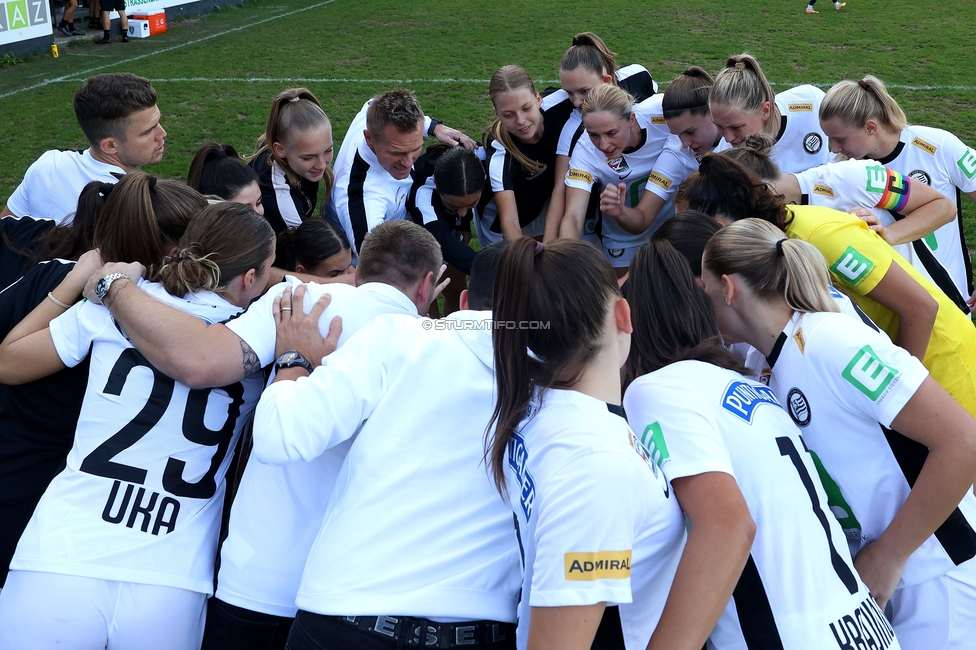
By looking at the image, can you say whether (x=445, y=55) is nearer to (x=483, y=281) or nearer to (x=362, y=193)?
(x=362, y=193)

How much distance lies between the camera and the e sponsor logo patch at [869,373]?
214 cm

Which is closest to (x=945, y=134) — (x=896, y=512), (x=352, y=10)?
(x=896, y=512)

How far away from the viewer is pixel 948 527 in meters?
2.29

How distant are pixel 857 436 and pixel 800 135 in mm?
2789

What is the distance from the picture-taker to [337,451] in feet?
7.61

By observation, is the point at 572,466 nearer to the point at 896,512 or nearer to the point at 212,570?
the point at 896,512

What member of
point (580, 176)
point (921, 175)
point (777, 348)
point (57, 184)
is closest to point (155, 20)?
point (57, 184)

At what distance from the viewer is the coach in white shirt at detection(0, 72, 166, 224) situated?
4.06 meters

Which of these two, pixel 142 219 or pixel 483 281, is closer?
pixel 483 281

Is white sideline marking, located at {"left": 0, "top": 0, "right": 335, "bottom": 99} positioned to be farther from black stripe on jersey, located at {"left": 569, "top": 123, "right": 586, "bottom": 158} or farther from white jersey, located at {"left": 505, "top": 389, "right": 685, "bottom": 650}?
white jersey, located at {"left": 505, "top": 389, "right": 685, "bottom": 650}

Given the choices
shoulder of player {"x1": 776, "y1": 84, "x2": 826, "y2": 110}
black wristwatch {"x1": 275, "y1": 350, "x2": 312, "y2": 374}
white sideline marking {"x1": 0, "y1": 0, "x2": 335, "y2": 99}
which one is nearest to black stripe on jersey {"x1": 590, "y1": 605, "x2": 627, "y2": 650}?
black wristwatch {"x1": 275, "y1": 350, "x2": 312, "y2": 374}

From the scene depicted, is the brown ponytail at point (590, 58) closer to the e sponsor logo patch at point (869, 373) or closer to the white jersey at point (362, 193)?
the white jersey at point (362, 193)

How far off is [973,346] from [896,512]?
1225 mm

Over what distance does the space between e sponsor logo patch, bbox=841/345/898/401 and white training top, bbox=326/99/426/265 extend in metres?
2.88
